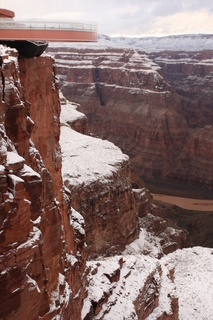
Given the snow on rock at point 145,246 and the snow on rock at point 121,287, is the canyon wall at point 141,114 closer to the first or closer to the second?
the snow on rock at point 145,246

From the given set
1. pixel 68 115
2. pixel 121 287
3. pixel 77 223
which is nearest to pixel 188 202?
pixel 68 115

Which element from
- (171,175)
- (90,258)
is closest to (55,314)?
(90,258)

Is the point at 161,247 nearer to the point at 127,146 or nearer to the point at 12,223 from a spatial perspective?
the point at 12,223

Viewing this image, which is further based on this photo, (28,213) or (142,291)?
(142,291)

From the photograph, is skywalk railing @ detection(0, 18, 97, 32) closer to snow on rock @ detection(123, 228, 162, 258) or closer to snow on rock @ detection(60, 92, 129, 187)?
snow on rock @ detection(60, 92, 129, 187)

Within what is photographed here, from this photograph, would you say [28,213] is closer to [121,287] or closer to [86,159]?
[121,287]

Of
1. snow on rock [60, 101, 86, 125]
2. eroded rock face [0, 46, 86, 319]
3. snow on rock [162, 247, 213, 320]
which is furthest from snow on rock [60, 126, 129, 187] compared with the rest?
eroded rock face [0, 46, 86, 319]
